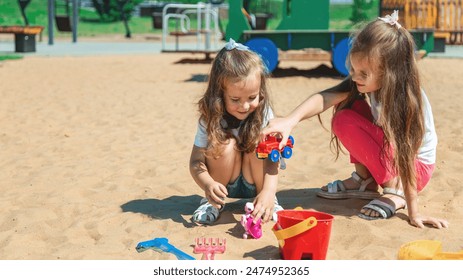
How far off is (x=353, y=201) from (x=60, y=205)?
160 centimetres

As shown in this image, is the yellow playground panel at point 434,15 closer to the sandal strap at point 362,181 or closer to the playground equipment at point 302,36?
the playground equipment at point 302,36

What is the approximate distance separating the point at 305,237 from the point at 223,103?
2.89ft

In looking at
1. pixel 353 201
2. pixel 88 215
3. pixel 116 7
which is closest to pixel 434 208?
pixel 353 201

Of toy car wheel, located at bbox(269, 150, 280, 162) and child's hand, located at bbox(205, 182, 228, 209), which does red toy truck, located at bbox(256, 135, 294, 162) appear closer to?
toy car wheel, located at bbox(269, 150, 280, 162)

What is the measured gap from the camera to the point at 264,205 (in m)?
3.09

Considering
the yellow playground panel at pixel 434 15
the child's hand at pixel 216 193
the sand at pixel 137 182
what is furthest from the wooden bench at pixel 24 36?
the child's hand at pixel 216 193

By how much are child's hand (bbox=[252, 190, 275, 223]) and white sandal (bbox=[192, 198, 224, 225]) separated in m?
0.28

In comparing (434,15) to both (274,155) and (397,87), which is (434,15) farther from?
(274,155)

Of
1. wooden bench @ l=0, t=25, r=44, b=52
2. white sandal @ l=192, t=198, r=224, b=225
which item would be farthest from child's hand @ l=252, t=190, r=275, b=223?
wooden bench @ l=0, t=25, r=44, b=52

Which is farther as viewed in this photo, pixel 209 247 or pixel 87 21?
pixel 87 21

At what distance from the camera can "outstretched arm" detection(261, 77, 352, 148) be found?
10.1 ft

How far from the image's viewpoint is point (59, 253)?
9.57 ft

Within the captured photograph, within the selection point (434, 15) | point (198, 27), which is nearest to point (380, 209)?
point (198, 27)

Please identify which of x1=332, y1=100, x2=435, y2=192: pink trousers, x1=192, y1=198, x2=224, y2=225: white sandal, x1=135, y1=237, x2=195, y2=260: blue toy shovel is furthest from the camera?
x1=332, y1=100, x2=435, y2=192: pink trousers
